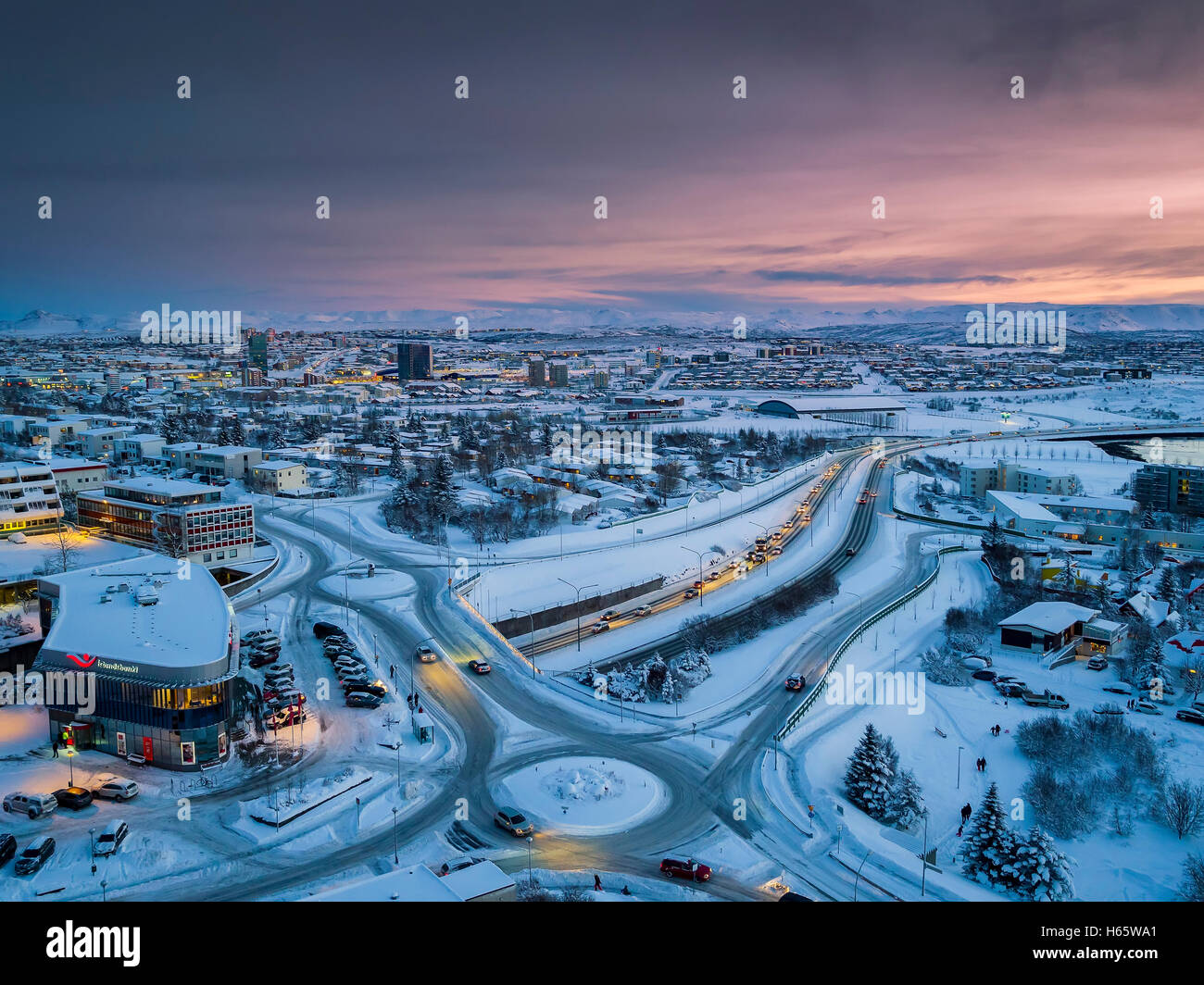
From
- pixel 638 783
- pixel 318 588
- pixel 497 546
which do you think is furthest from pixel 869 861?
pixel 497 546

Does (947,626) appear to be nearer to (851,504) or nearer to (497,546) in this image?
(497,546)

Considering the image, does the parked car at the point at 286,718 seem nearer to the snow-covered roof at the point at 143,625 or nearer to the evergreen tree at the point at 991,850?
the snow-covered roof at the point at 143,625

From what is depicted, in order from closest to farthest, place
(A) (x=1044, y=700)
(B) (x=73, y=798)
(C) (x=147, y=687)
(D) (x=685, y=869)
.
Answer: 1. (D) (x=685, y=869)
2. (B) (x=73, y=798)
3. (C) (x=147, y=687)
4. (A) (x=1044, y=700)

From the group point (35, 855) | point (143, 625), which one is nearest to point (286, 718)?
→ point (143, 625)

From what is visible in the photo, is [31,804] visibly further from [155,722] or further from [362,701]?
[362,701]

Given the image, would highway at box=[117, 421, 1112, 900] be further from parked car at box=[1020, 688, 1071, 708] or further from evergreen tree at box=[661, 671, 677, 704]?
parked car at box=[1020, 688, 1071, 708]

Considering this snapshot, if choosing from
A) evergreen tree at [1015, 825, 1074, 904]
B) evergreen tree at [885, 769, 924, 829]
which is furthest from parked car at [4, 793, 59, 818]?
evergreen tree at [1015, 825, 1074, 904]
